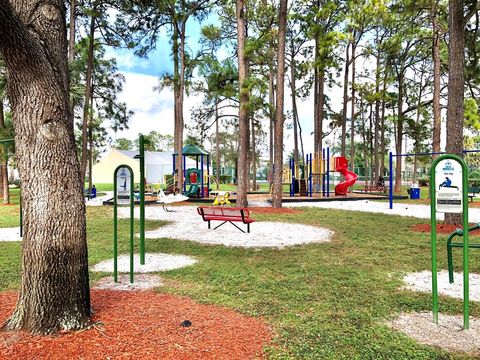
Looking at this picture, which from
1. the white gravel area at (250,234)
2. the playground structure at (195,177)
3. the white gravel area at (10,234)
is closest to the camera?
the white gravel area at (250,234)

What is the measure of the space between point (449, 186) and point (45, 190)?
384 cm

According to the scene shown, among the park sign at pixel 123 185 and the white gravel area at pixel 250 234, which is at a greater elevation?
the park sign at pixel 123 185

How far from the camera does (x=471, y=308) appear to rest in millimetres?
4020

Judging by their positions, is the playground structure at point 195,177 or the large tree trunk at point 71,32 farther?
the playground structure at point 195,177

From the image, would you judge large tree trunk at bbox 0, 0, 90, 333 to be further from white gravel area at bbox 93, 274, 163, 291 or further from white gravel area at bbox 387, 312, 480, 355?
white gravel area at bbox 387, 312, 480, 355

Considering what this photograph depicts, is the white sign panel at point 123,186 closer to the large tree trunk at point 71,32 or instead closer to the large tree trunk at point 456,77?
the large tree trunk at point 456,77

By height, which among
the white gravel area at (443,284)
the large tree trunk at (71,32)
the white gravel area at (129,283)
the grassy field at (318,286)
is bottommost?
the white gravel area at (443,284)

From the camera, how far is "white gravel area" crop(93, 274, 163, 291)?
15.3ft

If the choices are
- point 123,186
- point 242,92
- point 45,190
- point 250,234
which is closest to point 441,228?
point 250,234

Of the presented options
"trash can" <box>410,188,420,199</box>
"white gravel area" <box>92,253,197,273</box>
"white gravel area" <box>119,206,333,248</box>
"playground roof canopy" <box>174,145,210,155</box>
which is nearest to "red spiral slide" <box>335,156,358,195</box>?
"trash can" <box>410,188,420,199</box>

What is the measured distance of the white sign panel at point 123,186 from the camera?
509 centimetres

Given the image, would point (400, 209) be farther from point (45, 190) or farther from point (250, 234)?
point (45, 190)

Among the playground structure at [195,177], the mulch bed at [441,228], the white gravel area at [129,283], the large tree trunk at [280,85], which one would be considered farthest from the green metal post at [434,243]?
the playground structure at [195,177]

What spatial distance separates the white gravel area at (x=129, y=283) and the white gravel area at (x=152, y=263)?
375mm
